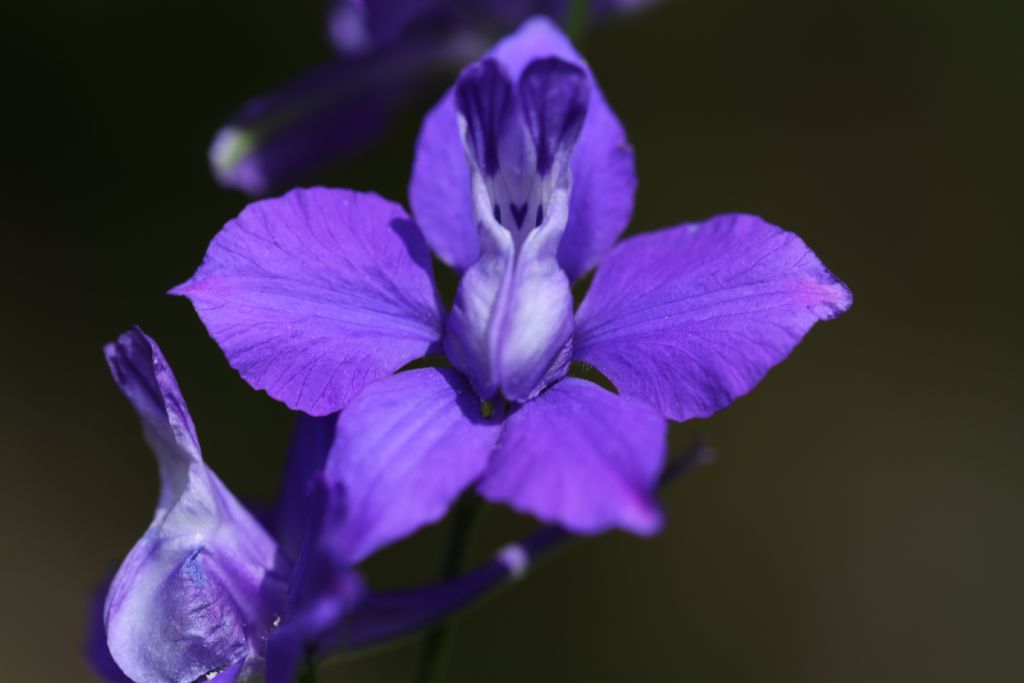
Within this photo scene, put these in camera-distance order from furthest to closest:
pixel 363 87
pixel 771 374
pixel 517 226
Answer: pixel 771 374 < pixel 363 87 < pixel 517 226

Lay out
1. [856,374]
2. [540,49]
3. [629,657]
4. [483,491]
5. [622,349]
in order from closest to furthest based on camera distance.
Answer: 1. [483,491]
2. [622,349]
3. [540,49]
4. [629,657]
5. [856,374]

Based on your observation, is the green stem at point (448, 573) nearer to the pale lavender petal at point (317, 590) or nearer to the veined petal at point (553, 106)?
the pale lavender petal at point (317, 590)

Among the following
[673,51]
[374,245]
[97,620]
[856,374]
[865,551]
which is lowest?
[865,551]

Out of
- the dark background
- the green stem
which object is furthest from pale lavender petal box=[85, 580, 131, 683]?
the dark background

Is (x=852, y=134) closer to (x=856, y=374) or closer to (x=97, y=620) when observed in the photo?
(x=856, y=374)

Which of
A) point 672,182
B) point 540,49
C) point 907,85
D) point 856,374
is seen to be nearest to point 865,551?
point 856,374

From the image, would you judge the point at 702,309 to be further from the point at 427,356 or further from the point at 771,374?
the point at 771,374

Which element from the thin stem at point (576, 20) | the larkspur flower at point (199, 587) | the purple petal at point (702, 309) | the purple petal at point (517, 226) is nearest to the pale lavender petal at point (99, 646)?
the larkspur flower at point (199, 587)

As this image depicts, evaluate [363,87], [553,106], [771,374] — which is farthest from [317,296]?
[771,374]
